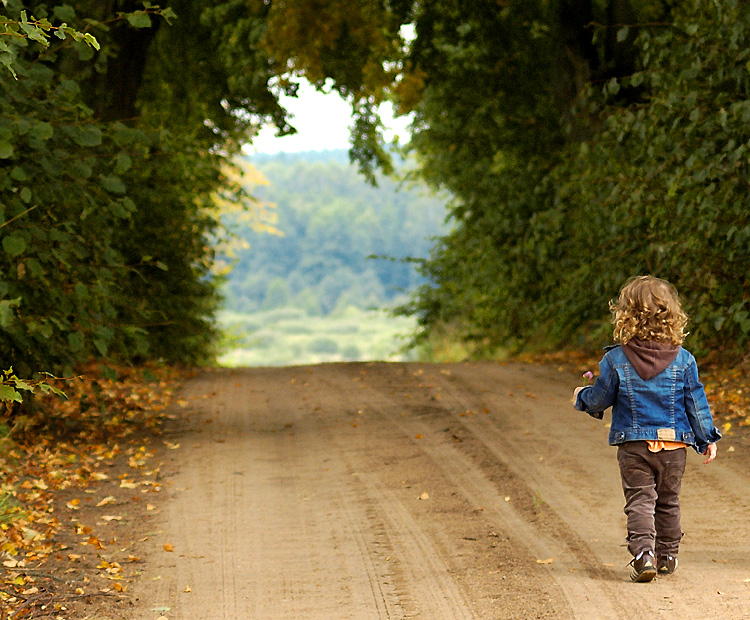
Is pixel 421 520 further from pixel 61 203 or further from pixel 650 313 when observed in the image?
pixel 61 203

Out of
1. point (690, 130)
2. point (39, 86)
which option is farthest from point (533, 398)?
point (39, 86)

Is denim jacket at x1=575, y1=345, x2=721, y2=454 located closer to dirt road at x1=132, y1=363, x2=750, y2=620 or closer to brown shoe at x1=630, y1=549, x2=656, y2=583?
brown shoe at x1=630, y1=549, x2=656, y2=583

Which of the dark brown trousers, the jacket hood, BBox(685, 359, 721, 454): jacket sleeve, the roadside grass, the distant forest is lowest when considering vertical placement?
the roadside grass

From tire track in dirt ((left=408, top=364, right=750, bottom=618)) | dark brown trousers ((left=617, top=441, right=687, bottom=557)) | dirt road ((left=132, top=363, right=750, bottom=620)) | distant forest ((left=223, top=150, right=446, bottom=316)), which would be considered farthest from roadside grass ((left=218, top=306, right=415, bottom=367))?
dark brown trousers ((left=617, top=441, right=687, bottom=557))

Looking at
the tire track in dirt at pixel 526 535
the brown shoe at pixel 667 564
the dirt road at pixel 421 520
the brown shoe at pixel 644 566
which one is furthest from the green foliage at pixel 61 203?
the brown shoe at pixel 667 564

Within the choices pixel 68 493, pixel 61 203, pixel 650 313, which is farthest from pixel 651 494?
pixel 61 203

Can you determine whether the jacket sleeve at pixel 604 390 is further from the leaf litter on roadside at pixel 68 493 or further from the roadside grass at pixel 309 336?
the roadside grass at pixel 309 336

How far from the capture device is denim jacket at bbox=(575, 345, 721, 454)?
4512 millimetres

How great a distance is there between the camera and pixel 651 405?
4.52 meters

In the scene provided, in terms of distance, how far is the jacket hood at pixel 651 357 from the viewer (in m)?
4.50

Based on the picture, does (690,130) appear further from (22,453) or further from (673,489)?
(22,453)

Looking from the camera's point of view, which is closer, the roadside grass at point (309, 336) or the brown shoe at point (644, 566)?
the brown shoe at point (644, 566)

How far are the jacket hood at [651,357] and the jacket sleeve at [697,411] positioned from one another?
125mm

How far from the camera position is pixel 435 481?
668 cm
